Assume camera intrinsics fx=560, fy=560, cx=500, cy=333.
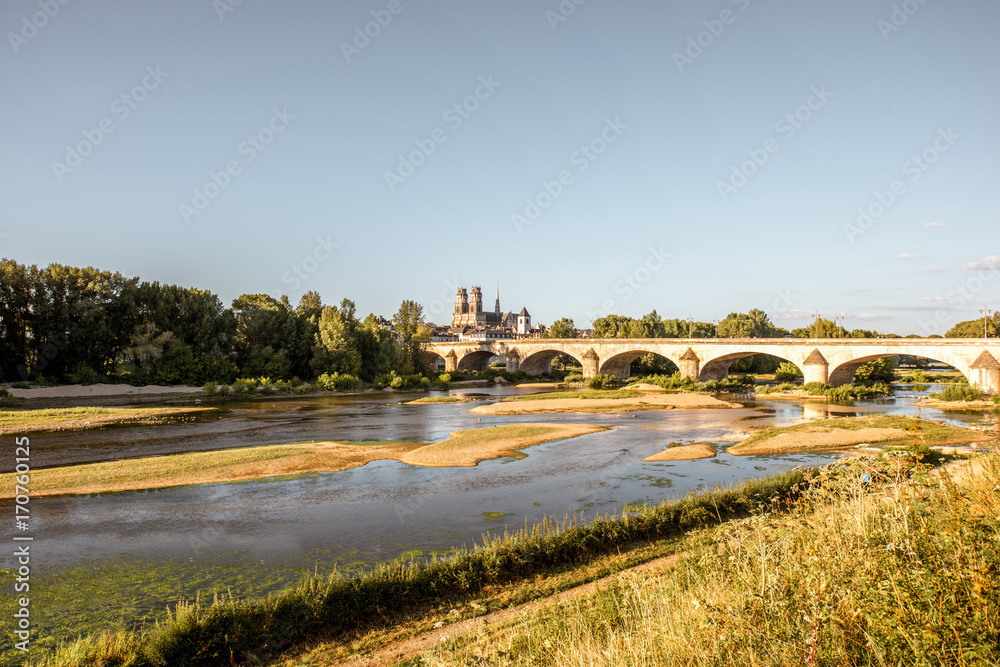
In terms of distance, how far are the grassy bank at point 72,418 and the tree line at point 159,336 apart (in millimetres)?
17277

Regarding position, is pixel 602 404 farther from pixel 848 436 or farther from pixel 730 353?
pixel 848 436

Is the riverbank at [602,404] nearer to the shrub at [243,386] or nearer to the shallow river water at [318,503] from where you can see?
the shallow river water at [318,503]

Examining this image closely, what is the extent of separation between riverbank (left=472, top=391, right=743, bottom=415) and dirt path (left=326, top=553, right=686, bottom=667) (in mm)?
31308

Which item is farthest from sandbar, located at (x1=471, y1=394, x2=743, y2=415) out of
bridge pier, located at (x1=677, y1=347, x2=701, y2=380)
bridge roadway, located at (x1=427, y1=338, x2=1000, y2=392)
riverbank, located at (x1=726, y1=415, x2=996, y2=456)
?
riverbank, located at (x1=726, y1=415, x2=996, y2=456)

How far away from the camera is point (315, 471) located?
832 inches

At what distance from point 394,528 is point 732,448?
681 inches

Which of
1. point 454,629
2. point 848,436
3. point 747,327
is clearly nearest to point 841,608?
point 454,629

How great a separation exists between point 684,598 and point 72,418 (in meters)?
37.9

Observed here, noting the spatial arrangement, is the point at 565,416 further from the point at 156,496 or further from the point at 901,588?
the point at 901,588

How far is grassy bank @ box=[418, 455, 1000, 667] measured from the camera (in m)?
4.32

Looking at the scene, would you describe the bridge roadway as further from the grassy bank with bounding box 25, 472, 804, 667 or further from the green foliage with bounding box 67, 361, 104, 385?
the green foliage with bounding box 67, 361, 104, 385

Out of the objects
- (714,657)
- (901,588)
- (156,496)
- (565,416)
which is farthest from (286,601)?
(565,416)

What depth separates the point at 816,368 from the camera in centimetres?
5047

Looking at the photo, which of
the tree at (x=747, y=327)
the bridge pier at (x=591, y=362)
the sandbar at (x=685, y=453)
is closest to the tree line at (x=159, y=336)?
the bridge pier at (x=591, y=362)
